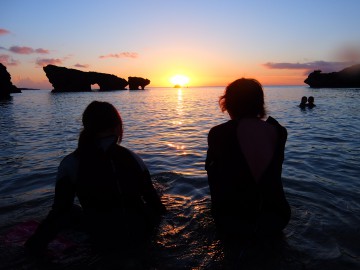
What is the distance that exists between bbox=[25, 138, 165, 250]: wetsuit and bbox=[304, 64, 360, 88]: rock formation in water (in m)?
128

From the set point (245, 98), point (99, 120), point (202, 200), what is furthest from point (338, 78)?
point (99, 120)

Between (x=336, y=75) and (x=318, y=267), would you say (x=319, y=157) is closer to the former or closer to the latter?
(x=318, y=267)

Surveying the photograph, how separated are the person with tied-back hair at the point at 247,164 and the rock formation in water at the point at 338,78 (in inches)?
4992

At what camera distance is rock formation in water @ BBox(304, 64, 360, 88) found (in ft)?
366

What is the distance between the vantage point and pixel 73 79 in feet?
397

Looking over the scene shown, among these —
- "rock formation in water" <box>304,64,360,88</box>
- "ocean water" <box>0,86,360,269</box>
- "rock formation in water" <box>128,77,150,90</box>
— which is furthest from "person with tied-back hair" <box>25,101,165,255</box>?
"rock formation in water" <box>128,77,150,90</box>

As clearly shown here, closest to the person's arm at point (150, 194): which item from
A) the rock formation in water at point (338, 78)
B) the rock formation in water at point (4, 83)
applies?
the rock formation in water at point (4, 83)

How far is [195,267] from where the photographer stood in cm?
358

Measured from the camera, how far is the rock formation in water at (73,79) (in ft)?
386

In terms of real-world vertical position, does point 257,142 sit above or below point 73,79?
below

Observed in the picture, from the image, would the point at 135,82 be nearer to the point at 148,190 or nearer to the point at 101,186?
the point at 148,190

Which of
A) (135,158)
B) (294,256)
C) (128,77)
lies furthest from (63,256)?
(128,77)

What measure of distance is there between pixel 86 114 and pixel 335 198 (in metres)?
5.10

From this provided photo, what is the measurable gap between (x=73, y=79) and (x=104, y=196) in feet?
419
